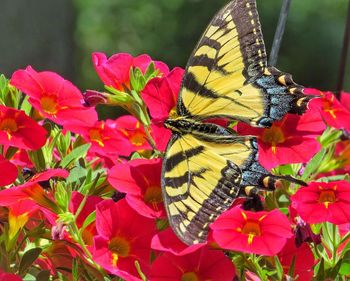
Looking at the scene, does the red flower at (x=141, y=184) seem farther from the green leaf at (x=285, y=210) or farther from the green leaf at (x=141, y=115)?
the green leaf at (x=285, y=210)

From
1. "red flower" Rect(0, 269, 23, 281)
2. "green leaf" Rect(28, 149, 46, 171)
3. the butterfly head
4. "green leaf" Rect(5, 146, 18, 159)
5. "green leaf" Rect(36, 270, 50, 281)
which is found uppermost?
the butterfly head

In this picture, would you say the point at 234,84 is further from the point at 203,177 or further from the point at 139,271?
the point at 139,271

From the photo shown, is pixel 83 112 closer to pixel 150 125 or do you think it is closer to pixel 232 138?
pixel 150 125

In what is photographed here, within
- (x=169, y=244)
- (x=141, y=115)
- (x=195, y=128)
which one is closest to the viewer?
(x=169, y=244)

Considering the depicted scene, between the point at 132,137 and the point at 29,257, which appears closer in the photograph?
the point at 29,257

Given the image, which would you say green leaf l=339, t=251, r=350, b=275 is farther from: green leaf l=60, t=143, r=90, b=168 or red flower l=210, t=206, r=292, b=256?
green leaf l=60, t=143, r=90, b=168

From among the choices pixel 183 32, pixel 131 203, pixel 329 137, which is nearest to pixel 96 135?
pixel 131 203

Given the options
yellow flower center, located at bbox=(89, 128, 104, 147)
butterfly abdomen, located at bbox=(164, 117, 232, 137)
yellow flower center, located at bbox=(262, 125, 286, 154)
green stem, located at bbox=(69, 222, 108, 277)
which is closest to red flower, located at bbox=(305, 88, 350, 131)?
yellow flower center, located at bbox=(262, 125, 286, 154)
